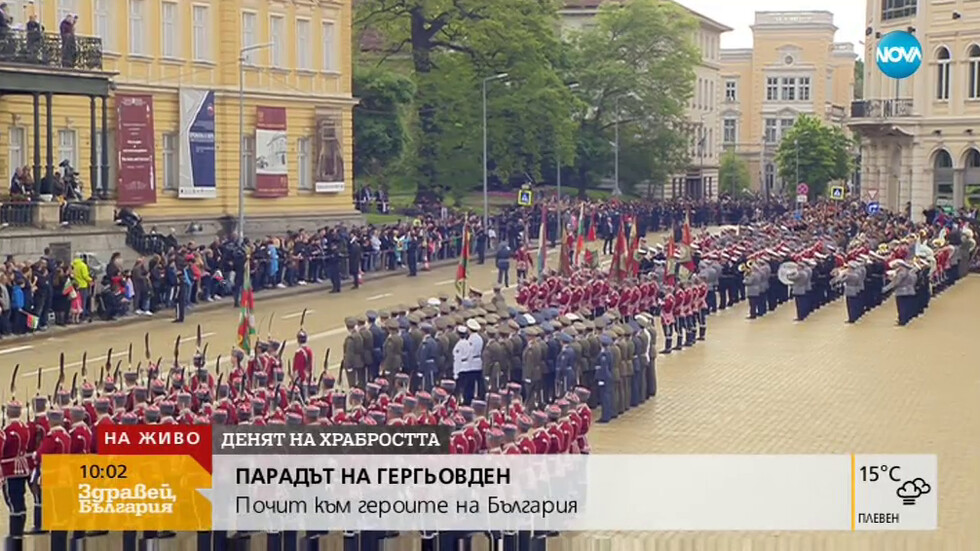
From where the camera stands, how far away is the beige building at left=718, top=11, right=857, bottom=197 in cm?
12331

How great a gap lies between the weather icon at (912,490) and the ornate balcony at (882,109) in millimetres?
51237

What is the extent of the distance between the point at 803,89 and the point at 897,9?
56.2 meters

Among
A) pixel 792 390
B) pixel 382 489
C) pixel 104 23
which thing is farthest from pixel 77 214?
pixel 382 489

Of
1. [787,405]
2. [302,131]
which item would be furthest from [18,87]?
[787,405]

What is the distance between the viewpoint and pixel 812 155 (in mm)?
93250

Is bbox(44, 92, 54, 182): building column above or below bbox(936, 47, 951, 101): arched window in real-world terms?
below

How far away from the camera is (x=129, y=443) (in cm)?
1595

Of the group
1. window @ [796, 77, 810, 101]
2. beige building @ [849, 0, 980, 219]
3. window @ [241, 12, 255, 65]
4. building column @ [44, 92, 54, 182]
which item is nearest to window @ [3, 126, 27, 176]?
building column @ [44, 92, 54, 182]

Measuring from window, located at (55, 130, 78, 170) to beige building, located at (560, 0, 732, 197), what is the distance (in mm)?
58920

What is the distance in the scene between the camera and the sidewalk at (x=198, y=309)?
34656 mm

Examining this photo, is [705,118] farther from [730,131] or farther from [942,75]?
[942,75]

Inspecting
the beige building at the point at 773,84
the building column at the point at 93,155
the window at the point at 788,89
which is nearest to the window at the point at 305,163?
Answer: the building column at the point at 93,155

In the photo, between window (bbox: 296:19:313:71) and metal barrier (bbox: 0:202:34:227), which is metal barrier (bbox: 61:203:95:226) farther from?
window (bbox: 296:19:313:71)

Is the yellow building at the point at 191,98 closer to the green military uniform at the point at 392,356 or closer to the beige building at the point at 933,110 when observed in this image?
the green military uniform at the point at 392,356
